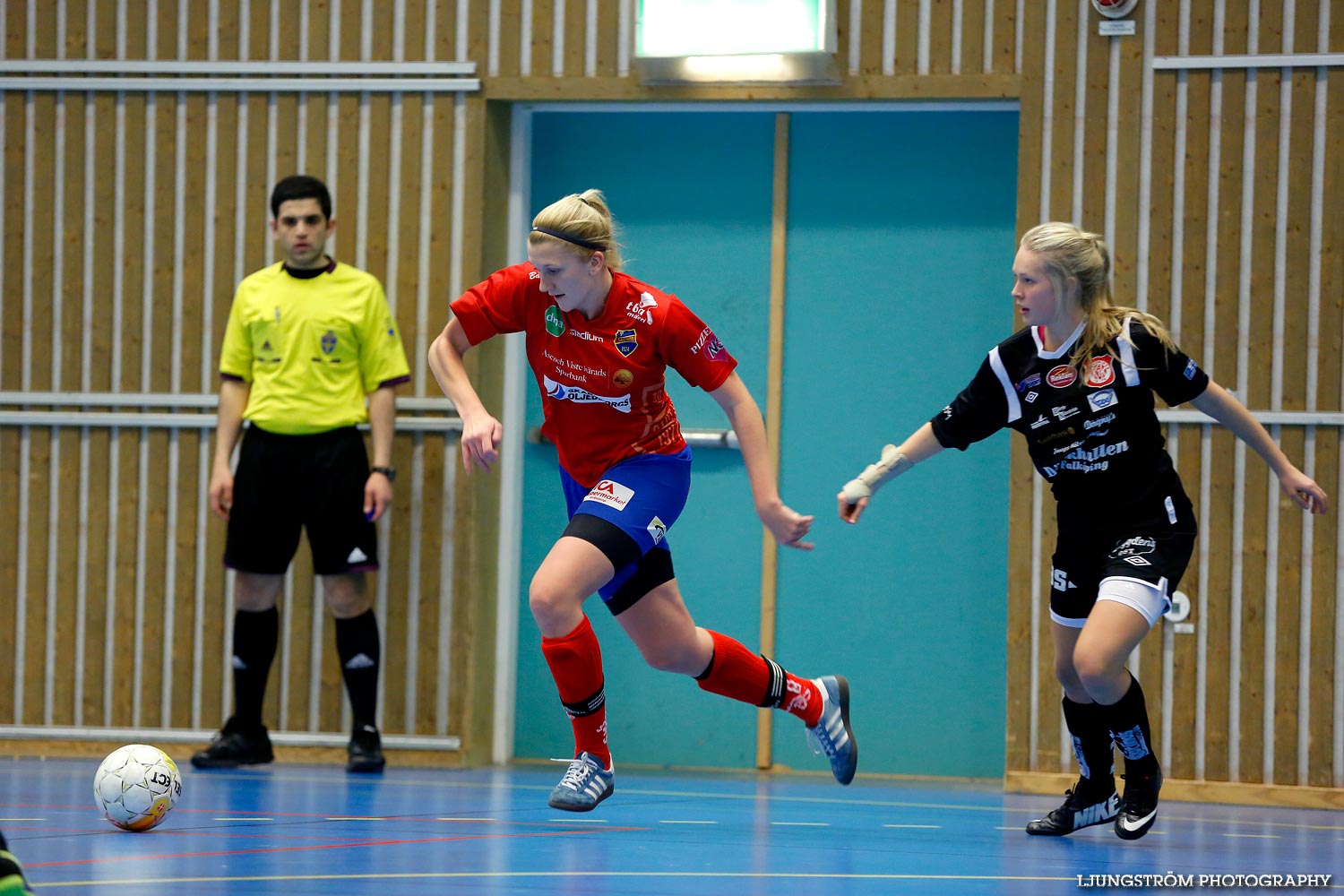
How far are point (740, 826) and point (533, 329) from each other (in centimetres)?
155

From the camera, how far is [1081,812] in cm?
446

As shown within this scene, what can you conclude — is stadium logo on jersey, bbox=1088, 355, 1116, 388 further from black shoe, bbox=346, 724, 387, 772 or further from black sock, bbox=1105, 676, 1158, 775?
black shoe, bbox=346, 724, 387, 772

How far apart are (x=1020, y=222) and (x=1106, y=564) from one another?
8.13 ft

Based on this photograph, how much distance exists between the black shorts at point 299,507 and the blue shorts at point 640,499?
2.00 m

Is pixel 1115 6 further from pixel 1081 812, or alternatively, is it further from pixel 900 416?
pixel 1081 812

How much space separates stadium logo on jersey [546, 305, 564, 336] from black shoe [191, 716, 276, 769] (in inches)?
107

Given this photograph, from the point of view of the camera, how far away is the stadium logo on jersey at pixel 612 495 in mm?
4293

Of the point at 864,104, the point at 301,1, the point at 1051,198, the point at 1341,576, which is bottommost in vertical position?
the point at 1341,576

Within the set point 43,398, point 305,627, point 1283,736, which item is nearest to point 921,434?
point 1283,736

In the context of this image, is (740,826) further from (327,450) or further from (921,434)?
(327,450)

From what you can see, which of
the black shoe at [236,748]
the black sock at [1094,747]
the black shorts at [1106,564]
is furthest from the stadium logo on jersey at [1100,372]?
the black shoe at [236,748]

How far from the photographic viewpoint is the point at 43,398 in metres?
6.94

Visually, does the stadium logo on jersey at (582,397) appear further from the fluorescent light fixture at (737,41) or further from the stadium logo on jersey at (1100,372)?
the fluorescent light fixture at (737,41)

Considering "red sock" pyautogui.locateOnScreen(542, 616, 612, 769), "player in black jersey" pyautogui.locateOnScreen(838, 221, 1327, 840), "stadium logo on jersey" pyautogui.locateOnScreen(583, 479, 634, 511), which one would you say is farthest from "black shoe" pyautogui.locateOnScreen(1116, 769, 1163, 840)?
"stadium logo on jersey" pyautogui.locateOnScreen(583, 479, 634, 511)
